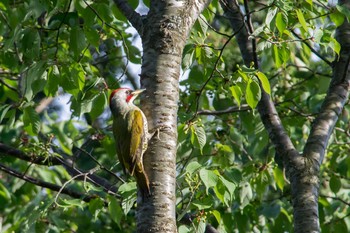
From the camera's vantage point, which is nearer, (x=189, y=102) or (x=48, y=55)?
(x=48, y=55)

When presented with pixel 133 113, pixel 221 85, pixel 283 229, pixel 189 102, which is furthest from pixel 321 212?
pixel 133 113

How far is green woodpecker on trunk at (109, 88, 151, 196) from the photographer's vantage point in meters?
4.30

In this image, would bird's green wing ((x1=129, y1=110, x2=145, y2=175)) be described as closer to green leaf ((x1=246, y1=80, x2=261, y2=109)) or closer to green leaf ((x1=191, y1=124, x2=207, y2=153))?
green leaf ((x1=191, y1=124, x2=207, y2=153))

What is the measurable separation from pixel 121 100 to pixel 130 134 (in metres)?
0.77

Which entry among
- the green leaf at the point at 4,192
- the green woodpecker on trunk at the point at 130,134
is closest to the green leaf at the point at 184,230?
the green woodpecker on trunk at the point at 130,134

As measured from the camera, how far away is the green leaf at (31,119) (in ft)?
19.1

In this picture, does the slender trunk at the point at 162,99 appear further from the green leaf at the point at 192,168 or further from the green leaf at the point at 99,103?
the green leaf at the point at 99,103

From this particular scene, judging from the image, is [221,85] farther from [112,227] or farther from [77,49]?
[112,227]

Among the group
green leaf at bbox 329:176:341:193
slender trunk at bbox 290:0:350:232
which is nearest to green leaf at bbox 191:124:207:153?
slender trunk at bbox 290:0:350:232

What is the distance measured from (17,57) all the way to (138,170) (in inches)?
103

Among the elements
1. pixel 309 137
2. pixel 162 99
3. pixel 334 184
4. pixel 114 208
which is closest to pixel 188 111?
pixel 309 137

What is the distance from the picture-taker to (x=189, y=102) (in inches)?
264

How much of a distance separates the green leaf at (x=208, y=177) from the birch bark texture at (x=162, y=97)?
0.62 m

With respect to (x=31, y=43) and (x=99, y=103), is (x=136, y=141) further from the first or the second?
(x=31, y=43)
